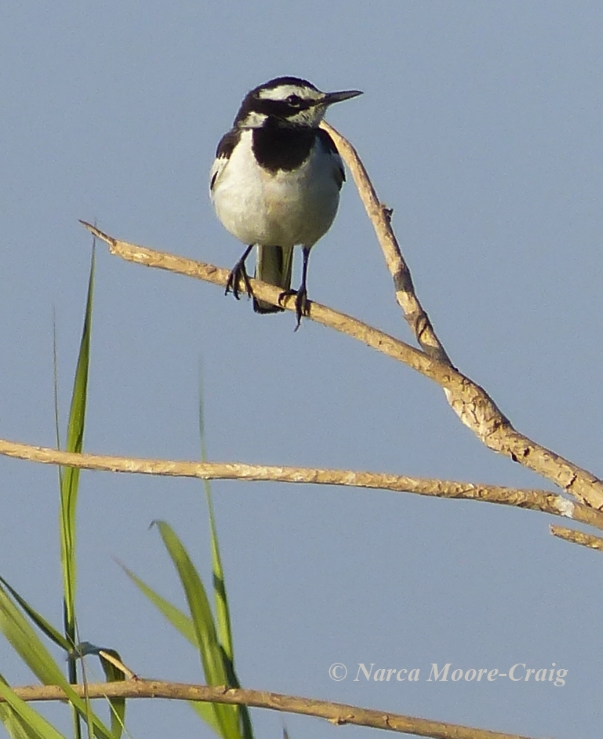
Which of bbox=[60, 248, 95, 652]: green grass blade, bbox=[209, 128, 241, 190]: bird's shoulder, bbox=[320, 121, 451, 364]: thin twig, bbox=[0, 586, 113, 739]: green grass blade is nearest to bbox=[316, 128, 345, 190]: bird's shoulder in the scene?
bbox=[209, 128, 241, 190]: bird's shoulder

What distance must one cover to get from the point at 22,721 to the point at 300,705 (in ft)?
1.47

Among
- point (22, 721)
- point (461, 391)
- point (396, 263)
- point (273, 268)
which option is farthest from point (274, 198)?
point (22, 721)

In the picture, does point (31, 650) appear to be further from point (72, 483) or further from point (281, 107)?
point (281, 107)

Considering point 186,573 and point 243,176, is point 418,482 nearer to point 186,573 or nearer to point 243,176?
point 186,573

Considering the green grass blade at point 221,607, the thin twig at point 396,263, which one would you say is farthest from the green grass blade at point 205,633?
the thin twig at point 396,263

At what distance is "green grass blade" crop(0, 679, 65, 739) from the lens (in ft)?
5.13

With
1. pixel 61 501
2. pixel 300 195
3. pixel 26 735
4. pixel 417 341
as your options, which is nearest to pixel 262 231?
pixel 300 195

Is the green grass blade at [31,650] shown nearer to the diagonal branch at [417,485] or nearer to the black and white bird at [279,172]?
the diagonal branch at [417,485]

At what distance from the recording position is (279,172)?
379 centimetres

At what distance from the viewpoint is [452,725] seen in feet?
4.79

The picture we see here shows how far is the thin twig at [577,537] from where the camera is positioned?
156cm

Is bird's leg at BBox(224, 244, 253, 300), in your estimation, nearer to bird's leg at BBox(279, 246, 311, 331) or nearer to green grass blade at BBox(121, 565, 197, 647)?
bird's leg at BBox(279, 246, 311, 331)

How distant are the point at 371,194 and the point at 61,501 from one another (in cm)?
137

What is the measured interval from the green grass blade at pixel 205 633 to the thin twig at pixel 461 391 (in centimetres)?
56
